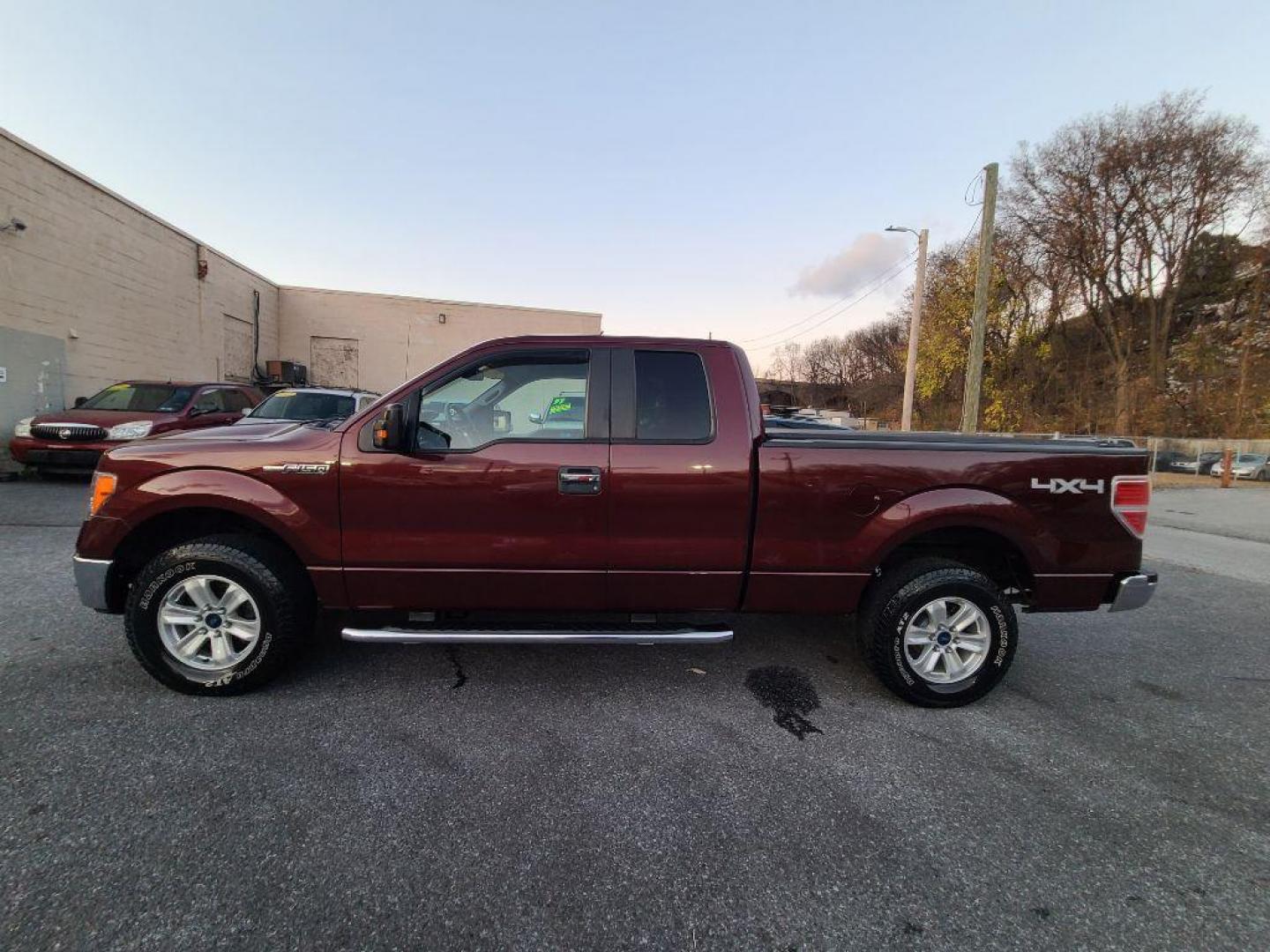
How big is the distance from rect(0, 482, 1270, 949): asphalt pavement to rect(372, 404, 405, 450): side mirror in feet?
4.49

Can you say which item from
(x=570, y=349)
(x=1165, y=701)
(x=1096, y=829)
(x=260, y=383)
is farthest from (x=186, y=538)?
(x=260, y=383)

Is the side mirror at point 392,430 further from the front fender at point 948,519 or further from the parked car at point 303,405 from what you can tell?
the parked car at point 303,405

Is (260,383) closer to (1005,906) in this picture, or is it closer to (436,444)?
(436,444)

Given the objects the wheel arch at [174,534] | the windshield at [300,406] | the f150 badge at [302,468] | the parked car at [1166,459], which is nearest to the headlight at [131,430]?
the windshield at [300,406]

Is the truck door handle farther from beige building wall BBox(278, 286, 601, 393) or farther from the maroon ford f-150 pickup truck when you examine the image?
beige building wall BBox(278, 286, 601, 393)

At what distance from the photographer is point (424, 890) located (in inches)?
73.0

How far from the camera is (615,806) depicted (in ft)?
A: 7.49

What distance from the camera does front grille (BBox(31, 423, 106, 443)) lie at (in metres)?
8.77

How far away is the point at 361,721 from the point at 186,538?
4.79 feet

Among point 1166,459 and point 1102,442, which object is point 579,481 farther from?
point 1166,459

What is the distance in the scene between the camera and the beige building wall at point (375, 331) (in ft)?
70.7

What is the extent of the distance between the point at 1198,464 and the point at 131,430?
99.5 feet

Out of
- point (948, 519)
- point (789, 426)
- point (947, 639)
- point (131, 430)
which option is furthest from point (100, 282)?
point (947, 639)

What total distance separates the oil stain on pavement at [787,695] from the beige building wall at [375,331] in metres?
20.1
